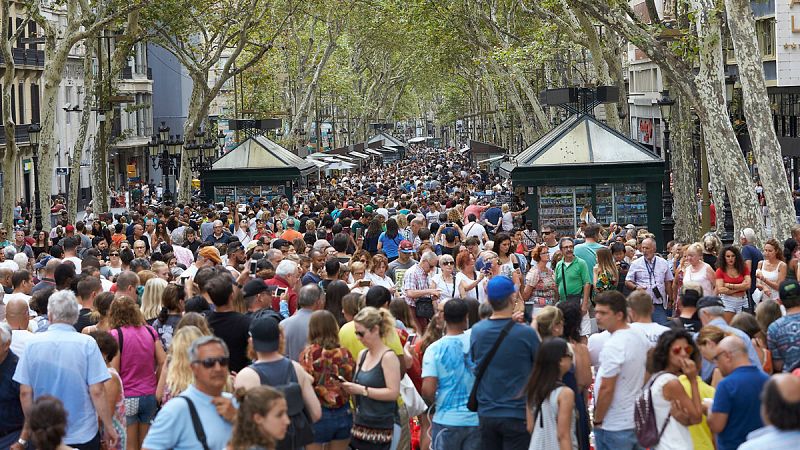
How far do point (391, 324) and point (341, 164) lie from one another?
165 ft

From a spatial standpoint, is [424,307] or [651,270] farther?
[651,270]

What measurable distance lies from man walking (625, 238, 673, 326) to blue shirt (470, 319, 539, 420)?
6276 millimetres

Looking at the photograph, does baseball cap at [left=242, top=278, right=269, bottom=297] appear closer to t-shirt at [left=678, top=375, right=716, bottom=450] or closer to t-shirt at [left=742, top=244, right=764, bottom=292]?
t-shirt at [left=678, top=375, right=716, bottom=450]

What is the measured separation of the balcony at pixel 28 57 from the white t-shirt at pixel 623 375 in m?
46.1

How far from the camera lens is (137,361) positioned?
1005cm

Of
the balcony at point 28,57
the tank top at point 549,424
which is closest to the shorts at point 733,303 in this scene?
the tank top at point 549,424

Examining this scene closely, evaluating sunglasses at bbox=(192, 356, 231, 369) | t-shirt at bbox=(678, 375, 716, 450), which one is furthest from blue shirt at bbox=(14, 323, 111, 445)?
t-shirt at bbox=(678, 375, 716, 450)

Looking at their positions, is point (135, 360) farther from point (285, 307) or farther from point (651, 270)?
point (651, 270)

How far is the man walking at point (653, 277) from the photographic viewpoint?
587 inches

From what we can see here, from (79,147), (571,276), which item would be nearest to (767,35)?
(79,147)

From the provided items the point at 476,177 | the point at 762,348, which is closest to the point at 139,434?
the point at 762,348

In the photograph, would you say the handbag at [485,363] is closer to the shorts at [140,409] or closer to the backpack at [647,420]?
the backpack at [647,420]

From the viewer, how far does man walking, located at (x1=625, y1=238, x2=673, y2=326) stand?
1490 cm

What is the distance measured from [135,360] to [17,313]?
894mm
